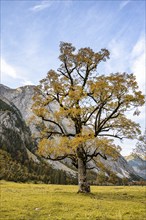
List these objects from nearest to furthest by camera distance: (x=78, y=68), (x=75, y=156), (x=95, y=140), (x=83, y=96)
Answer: (x=95, y=140) < (x=83, y=96) < (x=75, y=156) < (x=78, y=68)

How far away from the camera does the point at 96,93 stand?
35344mm

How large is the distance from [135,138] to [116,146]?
330cm

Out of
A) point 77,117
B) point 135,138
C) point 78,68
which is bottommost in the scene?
point 135,138

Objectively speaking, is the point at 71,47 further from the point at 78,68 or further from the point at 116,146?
the point at 116,146

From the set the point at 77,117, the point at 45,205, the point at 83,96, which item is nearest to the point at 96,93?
the point at 83,96

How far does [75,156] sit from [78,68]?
505 inches

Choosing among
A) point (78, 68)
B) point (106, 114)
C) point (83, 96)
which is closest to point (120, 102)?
point (106, 114)

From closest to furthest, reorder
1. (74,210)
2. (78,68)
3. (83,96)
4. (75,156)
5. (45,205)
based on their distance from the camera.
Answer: (74,210) → (45,205) → (83,96) → (75,156) → (78,68)

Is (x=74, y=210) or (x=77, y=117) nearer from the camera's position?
(x=74, y=210)

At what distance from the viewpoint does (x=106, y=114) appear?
37469mm

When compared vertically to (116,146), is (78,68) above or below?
above

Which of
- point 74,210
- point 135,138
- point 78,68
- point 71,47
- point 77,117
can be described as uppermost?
point 71,47

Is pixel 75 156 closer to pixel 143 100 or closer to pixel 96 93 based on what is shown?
pixel 96 93

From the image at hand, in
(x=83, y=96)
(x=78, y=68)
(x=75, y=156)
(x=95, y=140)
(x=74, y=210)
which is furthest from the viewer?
(x=78, y=68)
